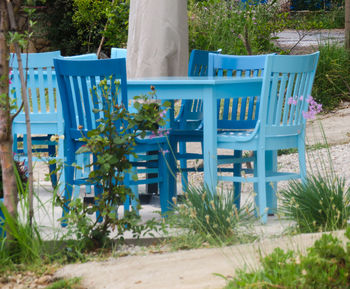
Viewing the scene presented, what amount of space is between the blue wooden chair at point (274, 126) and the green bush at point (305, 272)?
1.47 meters

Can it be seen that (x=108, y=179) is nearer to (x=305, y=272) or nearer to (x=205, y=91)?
(x=205, y=91)

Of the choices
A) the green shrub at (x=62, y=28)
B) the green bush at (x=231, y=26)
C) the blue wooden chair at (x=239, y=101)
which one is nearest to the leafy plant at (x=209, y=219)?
the blue wooden chair at (x=239, y=101)

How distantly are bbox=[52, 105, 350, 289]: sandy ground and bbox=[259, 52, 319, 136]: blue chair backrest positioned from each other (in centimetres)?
104

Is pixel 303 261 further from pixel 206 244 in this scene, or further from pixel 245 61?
pixel 245 61

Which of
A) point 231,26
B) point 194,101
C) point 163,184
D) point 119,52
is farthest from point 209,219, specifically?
point 231,26

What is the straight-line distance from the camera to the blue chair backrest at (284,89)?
419 centimetres

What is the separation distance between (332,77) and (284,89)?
5.37 m

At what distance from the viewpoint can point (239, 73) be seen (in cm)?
536

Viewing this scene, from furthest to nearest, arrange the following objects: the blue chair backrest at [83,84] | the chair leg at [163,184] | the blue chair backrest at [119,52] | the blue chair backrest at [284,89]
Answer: the blue chair backrest at [119,52]
the chair leg at [163,184]
the blue chair backrest at [284,89]
the blue chair backrest at [83,84]

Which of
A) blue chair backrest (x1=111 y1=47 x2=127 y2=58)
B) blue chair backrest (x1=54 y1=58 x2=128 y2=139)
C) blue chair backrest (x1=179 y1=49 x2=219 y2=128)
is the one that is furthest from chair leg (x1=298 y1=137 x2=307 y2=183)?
blue chair backrest (x1=111 y1=47 x2=127 y2=58)

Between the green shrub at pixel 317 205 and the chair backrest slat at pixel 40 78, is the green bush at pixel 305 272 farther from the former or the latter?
the chair backrest slat at pixel 40 78

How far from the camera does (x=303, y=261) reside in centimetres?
254

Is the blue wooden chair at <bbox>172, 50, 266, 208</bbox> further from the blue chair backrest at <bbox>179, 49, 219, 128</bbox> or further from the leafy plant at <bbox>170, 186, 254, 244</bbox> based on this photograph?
the leafy plant at <bbox>170, 186, 254, 244</bbox>

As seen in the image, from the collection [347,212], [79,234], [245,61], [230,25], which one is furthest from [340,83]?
[79,234]
